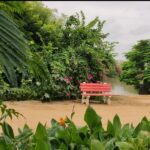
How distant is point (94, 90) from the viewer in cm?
1281

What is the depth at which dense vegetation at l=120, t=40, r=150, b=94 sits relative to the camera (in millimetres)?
18188

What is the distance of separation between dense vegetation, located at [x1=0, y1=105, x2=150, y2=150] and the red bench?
9513 mm

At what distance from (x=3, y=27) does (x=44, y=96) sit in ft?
37.1

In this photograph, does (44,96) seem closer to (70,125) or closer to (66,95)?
(66,95)

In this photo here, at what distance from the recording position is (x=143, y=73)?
1852cm

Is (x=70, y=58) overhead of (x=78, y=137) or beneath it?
overhead

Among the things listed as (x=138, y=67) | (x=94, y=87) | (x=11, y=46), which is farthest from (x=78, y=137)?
(x=138, y=67)

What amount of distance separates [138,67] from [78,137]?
56.4 feet

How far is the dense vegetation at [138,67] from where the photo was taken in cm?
1819

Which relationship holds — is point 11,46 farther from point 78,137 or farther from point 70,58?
point 70,58

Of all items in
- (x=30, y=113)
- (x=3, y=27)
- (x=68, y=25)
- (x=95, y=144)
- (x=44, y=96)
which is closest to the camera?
(x=3, y=27)

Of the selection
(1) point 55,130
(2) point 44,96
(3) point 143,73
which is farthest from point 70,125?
(3) point 143,73

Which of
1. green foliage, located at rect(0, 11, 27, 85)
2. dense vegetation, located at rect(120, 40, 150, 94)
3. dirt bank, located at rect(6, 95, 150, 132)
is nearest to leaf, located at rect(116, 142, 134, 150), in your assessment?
green foliage, located at rect(0, 11, 27, 85)

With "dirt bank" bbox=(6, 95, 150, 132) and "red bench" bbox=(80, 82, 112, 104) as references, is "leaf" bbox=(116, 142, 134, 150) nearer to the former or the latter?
"dirt bank" bbox=(6, 95, 150, 132)
